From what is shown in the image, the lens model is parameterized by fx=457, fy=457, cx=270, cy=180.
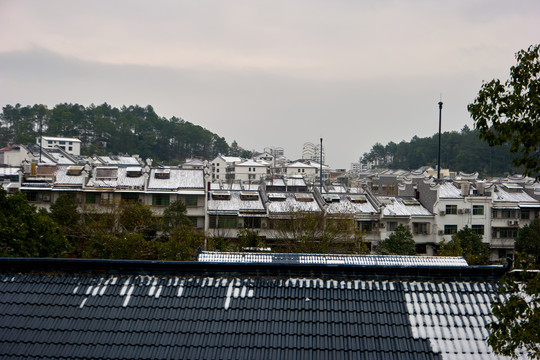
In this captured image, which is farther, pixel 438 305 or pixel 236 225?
pixel 236 225

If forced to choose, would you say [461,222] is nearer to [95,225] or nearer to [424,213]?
[424,213]

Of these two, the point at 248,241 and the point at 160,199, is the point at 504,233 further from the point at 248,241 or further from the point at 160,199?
the point at 160,199

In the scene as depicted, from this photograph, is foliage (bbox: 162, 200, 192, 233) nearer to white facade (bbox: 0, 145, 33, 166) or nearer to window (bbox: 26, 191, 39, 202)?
window (bbox: 26, 191, 39, 202)

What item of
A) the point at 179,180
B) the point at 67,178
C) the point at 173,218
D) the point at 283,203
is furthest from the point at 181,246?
the point at 67,178

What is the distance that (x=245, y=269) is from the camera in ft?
25.0

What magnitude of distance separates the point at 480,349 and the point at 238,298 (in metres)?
3.55

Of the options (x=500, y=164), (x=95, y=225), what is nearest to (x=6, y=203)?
(x=95, y=225)

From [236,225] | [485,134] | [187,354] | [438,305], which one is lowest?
[236,225]

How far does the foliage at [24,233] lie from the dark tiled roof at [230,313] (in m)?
11.3

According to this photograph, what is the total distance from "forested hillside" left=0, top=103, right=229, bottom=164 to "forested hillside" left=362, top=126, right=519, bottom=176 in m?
42.5

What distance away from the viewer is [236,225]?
31422 millimetres

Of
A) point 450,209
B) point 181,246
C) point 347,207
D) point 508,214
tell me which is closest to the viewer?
point 181,246

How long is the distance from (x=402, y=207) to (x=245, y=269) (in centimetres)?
2836

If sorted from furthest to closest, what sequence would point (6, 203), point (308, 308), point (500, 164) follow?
1. point (500, 164)
2. point (6, 203)
3. point (308, 308)
